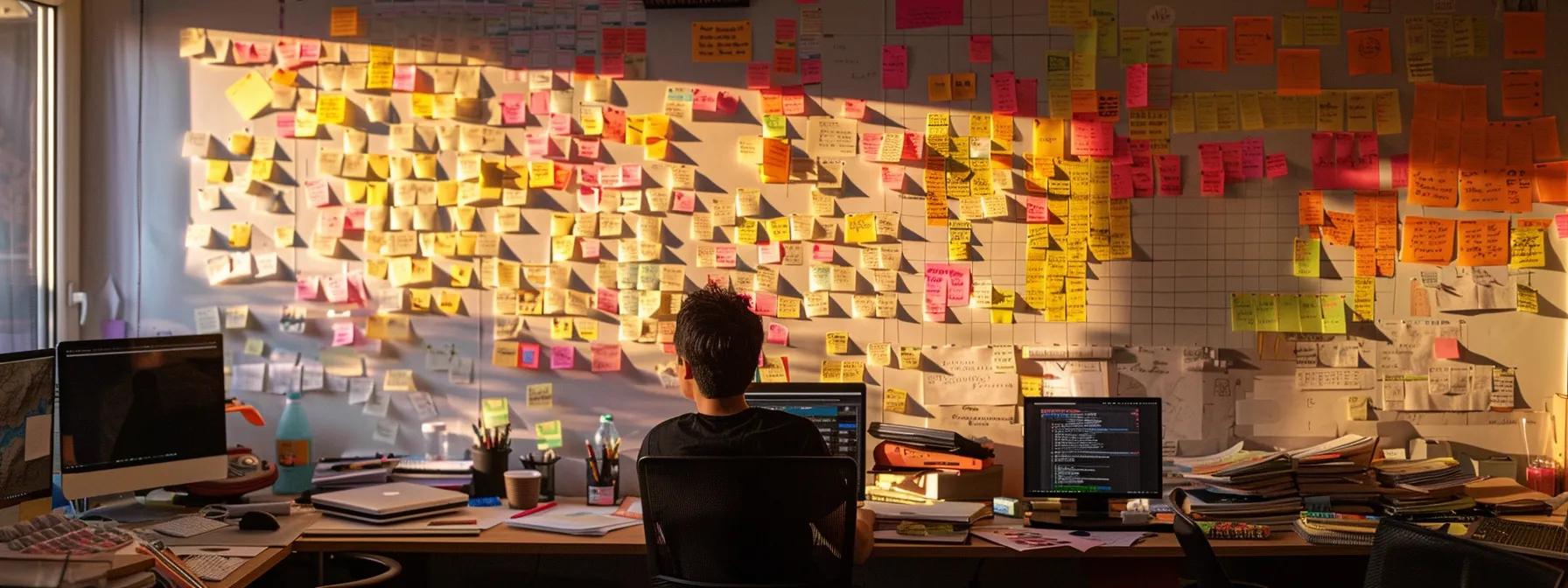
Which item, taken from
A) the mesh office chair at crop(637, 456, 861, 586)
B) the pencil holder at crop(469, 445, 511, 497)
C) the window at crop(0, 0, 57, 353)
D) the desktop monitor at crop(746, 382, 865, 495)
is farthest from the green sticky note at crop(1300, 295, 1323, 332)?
the window at crop(0, 0, 57, 353)

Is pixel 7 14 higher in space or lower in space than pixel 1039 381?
higher

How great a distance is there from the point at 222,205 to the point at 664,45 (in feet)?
4.93

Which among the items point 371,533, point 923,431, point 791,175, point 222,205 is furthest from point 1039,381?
point 222,205

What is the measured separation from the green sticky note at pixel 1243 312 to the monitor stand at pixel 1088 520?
73 centimetres

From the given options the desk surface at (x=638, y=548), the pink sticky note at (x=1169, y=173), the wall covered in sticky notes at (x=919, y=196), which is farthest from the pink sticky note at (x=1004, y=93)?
the desk surface at (x=638, y=548)

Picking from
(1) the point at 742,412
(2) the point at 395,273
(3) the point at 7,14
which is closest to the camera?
(1) the point at 742,412

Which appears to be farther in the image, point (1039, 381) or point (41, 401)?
point (1039, 381)

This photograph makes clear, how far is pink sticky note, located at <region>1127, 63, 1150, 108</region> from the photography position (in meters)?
3.90

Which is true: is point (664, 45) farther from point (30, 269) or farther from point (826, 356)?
point (30, 269)

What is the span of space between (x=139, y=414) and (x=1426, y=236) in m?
3.77

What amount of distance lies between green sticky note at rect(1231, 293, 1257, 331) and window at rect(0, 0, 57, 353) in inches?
144

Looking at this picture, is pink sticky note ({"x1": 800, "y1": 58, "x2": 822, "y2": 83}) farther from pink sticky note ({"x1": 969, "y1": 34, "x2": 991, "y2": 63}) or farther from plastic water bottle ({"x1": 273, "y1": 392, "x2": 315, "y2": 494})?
plastic water bottle ({"x1": 273, "y1": 392, "x2": 315, "y2": 494})

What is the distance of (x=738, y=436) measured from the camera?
2654mm

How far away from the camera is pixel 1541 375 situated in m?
3.95
